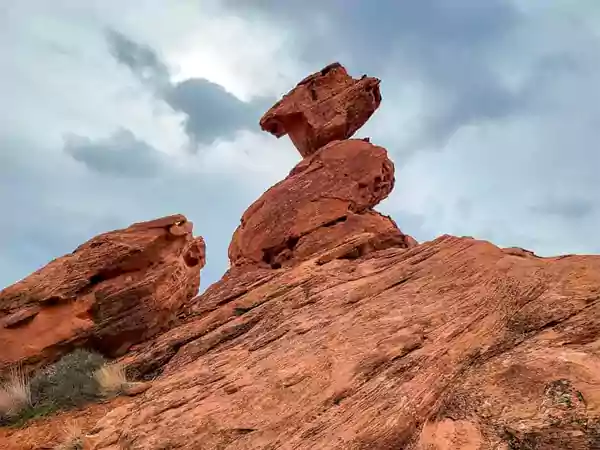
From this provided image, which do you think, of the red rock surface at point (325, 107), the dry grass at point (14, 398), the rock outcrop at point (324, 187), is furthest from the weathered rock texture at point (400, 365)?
the red rock surface at point (325, 107)

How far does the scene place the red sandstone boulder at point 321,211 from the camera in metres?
18.2

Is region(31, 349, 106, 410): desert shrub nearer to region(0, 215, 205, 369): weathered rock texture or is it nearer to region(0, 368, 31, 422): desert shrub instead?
region(0, 368, 31, 422): desert shrub

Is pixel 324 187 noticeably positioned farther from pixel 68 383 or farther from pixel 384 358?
pixel 68 383

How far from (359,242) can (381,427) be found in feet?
25.9

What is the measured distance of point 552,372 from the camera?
9.89 metres

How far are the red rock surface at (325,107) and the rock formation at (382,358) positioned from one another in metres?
6.00

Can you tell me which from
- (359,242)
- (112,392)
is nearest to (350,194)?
(359,242)

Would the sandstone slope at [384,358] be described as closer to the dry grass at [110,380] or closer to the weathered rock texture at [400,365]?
the weathered rock texture at [400,365]

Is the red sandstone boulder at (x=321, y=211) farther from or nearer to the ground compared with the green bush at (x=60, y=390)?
farther from the ground

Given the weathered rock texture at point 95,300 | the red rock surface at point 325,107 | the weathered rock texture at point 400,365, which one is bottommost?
the weathered rock texture at point 400,365

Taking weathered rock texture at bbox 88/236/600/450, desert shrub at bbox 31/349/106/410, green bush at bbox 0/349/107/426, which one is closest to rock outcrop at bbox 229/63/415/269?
weathered rock texture at bbox 88/236/600/450

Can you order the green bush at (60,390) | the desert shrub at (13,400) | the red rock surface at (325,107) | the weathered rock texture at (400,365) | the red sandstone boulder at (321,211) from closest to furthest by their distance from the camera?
the weathered rock texture at (400,365) → the green bush at (60,390) → the desert shrub at (13,400) → the red sandstone boulder at (321,211) → the red rock surface at (325,107)

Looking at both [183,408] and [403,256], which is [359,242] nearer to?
[403,256]

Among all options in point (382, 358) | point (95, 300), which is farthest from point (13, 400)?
point (382, 358)
